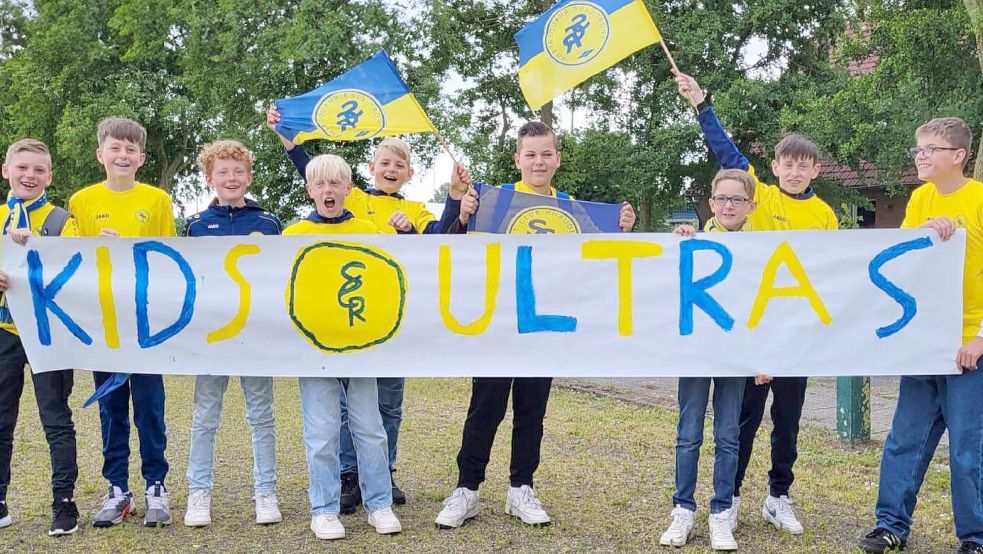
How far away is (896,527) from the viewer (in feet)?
14.2

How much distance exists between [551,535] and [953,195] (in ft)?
8.21

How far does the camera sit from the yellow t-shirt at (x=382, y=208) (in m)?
5.30

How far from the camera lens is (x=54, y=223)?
4.79 m

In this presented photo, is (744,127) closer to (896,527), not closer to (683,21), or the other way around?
(683,21)

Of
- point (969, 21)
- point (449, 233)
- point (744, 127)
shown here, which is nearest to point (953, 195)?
point (449, 233)

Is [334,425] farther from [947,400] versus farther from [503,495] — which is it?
[947,400]

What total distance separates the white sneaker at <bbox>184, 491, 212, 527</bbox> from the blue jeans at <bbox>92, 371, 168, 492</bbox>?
0.25 m

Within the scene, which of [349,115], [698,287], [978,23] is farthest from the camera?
[978,23]

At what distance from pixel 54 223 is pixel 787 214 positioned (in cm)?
378

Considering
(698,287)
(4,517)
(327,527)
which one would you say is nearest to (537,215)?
(698,287)

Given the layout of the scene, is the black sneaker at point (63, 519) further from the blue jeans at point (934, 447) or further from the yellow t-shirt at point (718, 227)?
the blue jeans at point (934, 447)

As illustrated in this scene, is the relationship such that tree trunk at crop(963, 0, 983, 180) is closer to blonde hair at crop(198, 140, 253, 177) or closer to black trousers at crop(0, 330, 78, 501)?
blonde hair at crop(198, 140, 253, 177)

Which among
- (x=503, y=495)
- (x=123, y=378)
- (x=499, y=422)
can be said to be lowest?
(x=503, y=495)

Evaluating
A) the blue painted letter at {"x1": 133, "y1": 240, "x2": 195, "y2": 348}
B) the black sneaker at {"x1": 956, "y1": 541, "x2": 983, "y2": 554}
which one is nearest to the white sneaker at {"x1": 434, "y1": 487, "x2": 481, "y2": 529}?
the blue painted letter at {"x1": 133, "y1": 240, "x2": 195, "y2": 348}
